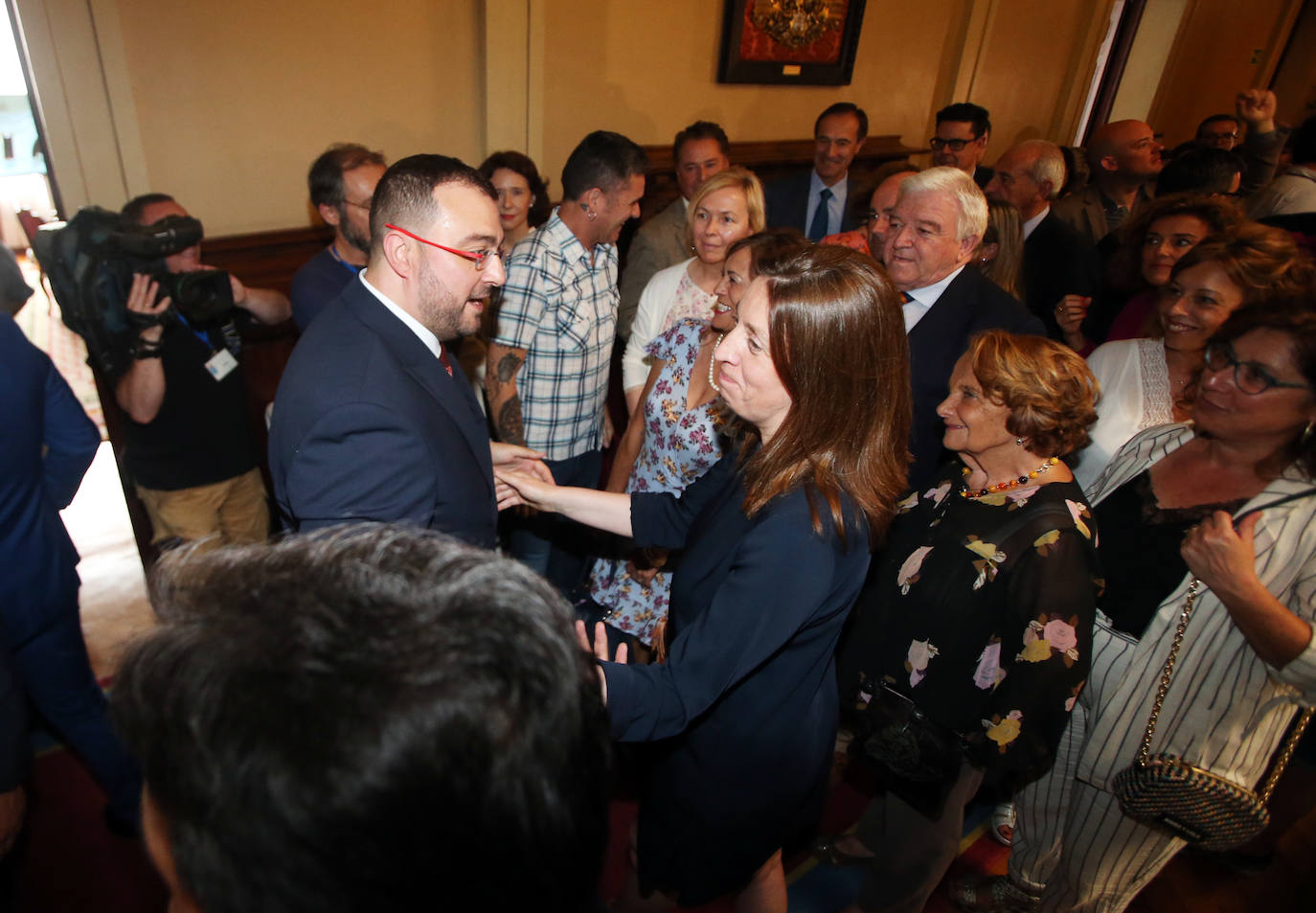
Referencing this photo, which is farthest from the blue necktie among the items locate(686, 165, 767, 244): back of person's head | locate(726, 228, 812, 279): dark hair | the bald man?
locate(726, 228, 812, 279): dark hair

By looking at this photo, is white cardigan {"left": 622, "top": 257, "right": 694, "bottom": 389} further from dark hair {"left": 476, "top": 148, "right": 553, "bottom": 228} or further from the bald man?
the bald man

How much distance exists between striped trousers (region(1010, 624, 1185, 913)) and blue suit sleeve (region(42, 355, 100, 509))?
2569mm

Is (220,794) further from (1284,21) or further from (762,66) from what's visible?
(1284,21)

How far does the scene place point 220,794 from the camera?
57cm

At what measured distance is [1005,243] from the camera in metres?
3.61

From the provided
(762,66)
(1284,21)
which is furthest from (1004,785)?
(1284,21)

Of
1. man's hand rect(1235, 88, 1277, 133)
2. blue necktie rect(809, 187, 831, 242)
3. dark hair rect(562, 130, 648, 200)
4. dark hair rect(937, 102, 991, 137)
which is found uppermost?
man's hand rect(1235, 88, 1277, 133)

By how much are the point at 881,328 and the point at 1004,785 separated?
3.81 ft

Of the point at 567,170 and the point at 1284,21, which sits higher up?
the point at 1284,21

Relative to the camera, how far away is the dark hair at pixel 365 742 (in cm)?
55

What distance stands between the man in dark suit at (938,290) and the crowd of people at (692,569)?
→ 0.01 meters

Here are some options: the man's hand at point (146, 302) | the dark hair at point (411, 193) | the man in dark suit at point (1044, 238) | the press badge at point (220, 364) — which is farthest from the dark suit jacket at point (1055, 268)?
the man's hand at point (146, 302)

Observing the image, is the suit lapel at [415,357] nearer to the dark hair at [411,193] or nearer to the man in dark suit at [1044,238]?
the dark hair at [411,193]

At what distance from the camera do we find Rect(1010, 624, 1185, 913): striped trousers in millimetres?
1792
